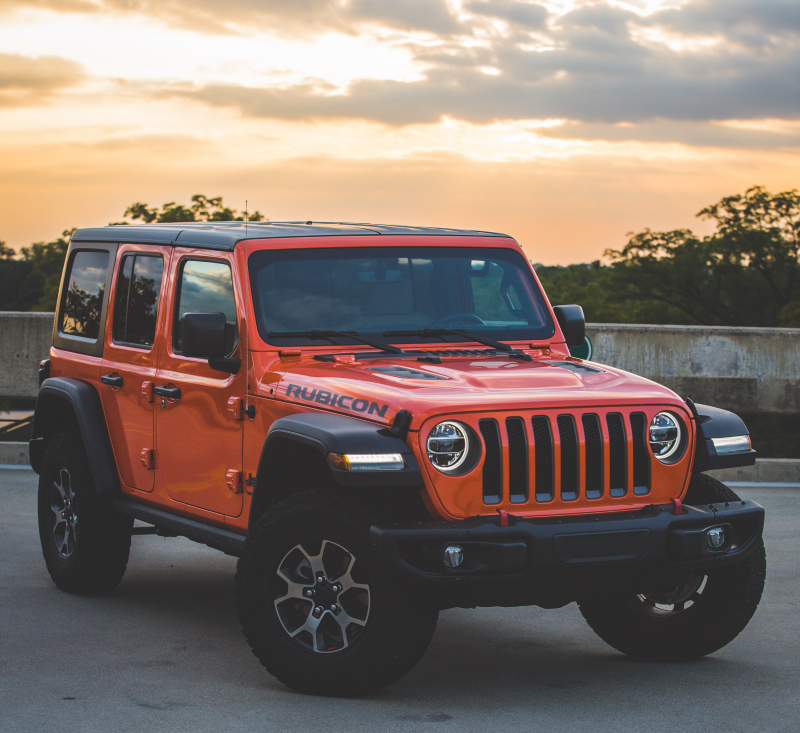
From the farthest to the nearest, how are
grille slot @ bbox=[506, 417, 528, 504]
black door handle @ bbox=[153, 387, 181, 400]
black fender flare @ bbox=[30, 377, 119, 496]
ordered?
1. black fender flare @ bbox=[30, 377, 119, 496]
2. black door handle @ bbox=[153, 387, 181, 400]
3. grille slot @ bbox=[506, 417, 528, 504]

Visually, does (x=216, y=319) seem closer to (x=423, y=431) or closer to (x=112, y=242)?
(x=423, y=431)

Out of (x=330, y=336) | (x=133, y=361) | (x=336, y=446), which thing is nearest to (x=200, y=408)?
(x=330, y=336)

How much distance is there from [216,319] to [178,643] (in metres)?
1.76

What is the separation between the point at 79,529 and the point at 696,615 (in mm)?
3618

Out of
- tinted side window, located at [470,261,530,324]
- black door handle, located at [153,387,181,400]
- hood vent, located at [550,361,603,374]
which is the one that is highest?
tinted side window, located at [470,261,530,324]

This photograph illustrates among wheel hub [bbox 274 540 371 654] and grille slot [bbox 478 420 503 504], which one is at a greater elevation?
grille slot [bbox 478 420 503 504]

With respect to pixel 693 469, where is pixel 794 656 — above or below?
below

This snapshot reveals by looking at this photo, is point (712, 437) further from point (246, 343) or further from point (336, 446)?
point (246, 343)

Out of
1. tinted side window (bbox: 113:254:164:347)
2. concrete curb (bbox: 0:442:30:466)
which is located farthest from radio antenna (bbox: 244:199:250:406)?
concrete curb (bbox: 0:442:30:466)

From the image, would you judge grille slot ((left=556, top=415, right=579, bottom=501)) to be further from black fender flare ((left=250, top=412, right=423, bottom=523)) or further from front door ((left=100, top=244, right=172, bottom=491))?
front door ((left=100, top=244, right=172, bottom=491))

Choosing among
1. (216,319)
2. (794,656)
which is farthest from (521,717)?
(216,319)

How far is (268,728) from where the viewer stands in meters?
4.73

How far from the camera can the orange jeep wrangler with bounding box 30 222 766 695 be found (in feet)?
15.8

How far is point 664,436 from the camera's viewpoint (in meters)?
5.24
